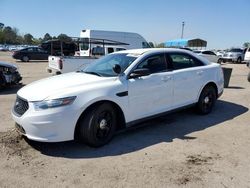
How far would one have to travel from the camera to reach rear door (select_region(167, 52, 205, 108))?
5770 millimetres

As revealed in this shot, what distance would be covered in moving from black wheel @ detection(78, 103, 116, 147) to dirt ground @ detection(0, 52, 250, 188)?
16 cm

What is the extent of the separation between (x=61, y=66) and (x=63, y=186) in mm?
8492

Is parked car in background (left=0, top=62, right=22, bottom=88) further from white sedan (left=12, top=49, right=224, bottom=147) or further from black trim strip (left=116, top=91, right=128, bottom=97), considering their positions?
black trim strip (left=116, top=91, right=128, bottom=97)

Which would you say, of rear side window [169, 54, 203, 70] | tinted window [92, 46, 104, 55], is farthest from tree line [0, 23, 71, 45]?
rear side window [169, 54, 203, 70]

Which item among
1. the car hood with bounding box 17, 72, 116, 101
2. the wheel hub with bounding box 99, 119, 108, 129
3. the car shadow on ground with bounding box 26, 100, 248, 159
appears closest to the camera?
the car hood with bounding box 17, 72, 116, 101

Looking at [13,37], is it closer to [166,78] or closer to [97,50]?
[97,50]

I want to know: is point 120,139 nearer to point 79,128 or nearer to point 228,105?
point 79,128

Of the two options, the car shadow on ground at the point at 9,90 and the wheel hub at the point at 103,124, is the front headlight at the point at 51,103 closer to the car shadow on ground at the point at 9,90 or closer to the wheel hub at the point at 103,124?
the wheel hub at the point at 103,124

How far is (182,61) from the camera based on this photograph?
6.11 metres

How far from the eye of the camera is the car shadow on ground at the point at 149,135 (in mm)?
4460

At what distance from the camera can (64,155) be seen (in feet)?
14.3

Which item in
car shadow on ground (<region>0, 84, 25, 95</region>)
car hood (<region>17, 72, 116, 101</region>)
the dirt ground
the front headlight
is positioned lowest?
car shadow on ground (<region>0, 84, 25, 95</region>)

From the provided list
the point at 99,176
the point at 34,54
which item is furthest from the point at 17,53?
the point at 99,176

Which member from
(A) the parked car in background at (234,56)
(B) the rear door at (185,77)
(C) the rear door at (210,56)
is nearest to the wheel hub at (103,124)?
(B) the rear door at (185,77)
